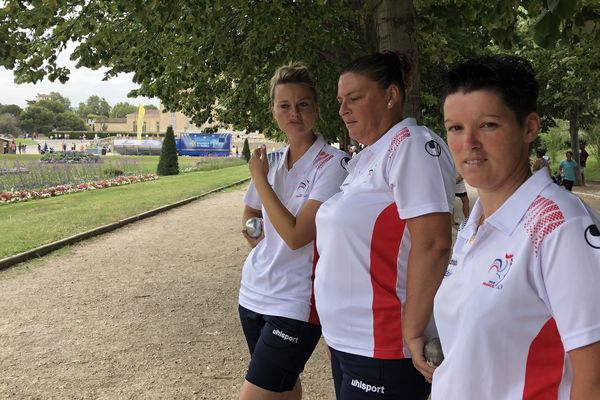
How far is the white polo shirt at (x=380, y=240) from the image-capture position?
1.98m

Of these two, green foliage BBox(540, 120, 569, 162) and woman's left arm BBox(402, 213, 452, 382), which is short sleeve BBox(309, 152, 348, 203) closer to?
woman's left arm BBox(402, 213, 452, 382)

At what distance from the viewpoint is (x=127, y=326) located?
6449 mm

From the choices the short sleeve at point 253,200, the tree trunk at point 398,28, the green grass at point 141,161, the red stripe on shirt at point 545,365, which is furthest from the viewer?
the green grass at point 141,161

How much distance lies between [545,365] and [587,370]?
4.9 inches

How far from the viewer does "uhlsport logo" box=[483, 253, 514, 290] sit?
4.51ft

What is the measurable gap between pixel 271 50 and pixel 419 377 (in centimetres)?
794

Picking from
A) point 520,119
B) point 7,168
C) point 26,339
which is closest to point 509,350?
point 520,119

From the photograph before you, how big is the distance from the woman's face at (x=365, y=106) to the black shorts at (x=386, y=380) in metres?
0.88

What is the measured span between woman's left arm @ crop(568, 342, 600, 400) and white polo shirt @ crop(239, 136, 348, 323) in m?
1.39

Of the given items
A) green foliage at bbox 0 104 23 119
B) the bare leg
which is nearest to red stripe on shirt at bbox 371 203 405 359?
the bare leg

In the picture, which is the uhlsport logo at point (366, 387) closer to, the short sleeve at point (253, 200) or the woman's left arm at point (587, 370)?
the woman's left arm at point (587, 370)

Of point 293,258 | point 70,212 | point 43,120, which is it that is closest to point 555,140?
point 70,212

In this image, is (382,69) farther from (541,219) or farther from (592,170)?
(592,170)

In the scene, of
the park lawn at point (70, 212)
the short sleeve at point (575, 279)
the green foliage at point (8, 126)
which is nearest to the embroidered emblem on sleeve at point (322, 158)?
the short sleeve at point (575, 279)
